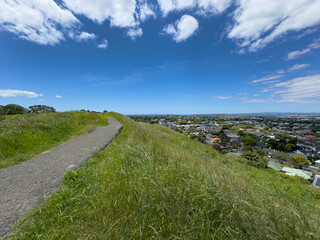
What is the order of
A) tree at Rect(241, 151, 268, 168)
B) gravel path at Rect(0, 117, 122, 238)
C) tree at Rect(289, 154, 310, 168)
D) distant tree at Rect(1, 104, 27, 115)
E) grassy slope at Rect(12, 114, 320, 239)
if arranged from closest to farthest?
grassy slope at Rect(12, 114, 320, 239) → gravel path at Rect(0, 117, 122, 238) → tree at Rect(241, 151, 268, 168) → distant tree at Rect(1, 104, 27, 115) → tree at Rect(289, 154, 310, 168)

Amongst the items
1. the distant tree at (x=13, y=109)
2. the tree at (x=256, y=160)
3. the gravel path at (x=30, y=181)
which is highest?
the distant tree at (x=13, y=109)

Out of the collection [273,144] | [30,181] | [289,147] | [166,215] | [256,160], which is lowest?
[289,147]

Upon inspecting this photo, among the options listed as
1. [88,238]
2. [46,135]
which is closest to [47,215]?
[88,238]

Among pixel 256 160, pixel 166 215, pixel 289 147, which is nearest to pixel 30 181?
pixel 166 215

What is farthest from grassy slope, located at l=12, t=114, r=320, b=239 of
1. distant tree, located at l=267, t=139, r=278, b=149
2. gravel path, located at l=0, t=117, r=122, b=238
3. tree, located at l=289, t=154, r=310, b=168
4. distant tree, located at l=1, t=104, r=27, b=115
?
distant tree, located at l=267, t=139, r=278, b=149

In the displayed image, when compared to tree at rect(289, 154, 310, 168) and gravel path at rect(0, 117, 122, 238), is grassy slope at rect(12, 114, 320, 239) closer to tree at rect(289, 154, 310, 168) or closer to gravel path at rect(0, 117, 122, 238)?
gravel path at rect(0, 117, 122, 238)

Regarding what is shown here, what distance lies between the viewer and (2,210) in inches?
84.4

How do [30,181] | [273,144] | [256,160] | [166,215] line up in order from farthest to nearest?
[273,144] → [256,160] → [30,181] → [166,215]

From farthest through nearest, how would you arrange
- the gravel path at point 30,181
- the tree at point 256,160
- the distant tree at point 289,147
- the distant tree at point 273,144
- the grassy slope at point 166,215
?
the distant tree at point 273,144 < the distant tree at point 289,147 < the tree at point 256,160 < the gravel path at point 30,181 < the grassy slope at point 166,215

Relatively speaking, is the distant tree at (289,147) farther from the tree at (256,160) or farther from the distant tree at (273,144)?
the tree at (256,160)

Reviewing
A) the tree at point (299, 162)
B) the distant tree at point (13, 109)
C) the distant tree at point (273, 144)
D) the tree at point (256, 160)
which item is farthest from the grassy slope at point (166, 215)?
the distant tree at point (273, 144)

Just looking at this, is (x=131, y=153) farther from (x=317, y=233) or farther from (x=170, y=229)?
(x=317, y=233)

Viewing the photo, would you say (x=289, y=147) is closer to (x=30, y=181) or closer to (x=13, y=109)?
(x=30, y=181)

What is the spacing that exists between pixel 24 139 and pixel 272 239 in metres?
8.83
